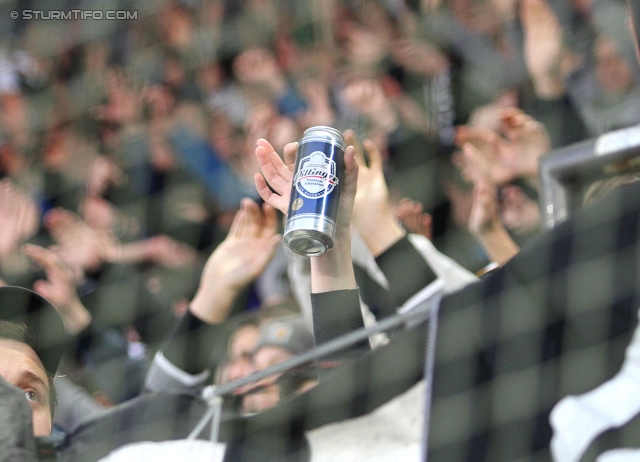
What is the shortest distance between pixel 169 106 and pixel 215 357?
1.10 m

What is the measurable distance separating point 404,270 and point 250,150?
85cm

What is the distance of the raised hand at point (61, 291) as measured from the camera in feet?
5.62

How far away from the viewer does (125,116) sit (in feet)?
8.01

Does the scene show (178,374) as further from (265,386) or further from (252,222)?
(265,386)

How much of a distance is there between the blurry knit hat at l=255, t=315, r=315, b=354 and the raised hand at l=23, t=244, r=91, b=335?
506 mm

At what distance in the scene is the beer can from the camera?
0.89m

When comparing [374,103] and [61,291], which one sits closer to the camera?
[61,291]

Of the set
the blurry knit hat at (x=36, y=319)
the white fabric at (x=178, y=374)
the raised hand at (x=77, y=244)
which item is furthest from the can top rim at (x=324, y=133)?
the raised hand at (x=77, y=244)

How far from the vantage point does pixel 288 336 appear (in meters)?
1.39

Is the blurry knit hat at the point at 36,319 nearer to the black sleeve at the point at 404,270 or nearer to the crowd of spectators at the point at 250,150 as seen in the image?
the crowd of spectators at the point at 250,150

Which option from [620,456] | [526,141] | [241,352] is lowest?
[620,456]

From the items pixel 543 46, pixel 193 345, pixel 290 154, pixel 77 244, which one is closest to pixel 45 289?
pixel 77 244

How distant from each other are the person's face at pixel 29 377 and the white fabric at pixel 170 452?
0.12 metres

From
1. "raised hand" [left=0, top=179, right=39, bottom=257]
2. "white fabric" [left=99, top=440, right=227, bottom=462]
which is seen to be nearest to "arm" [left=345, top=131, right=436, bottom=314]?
"white fabric" [left=99, top=440, right=227, bottom=462]
